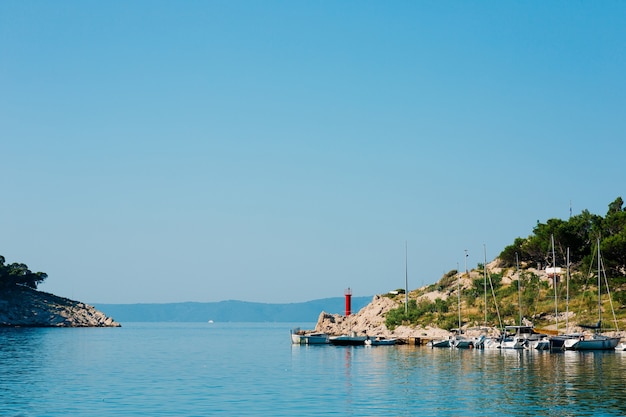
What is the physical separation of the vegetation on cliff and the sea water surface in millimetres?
24573

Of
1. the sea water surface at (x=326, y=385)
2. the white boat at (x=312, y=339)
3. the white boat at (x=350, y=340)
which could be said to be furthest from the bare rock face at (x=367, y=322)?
the sea water surface at (x=326, y=385)

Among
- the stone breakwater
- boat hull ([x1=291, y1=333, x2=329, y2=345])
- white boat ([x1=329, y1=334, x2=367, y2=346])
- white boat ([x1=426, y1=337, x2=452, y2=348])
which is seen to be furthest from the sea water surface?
boat hull ([x1=291, y1=333, x2=329, y2=345])

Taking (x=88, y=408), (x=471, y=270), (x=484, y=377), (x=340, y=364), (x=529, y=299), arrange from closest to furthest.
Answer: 1. (x=88, y=408)
2. (x=484, y=377)
3. (x=340, y=364)
4. (x=529, y=299)
5. (x=471, y=270)

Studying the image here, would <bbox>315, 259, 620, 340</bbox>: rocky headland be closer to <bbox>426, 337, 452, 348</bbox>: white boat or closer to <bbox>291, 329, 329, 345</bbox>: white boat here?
<bbox>426, 337, 452, 348</bbox>: white boat

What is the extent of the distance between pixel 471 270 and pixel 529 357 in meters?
69.2

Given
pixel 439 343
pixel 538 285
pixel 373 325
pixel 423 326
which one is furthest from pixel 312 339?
pixel 538 285

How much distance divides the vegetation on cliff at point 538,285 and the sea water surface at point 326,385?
2457 centimetres

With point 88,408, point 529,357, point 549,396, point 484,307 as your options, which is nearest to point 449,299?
point 484,307

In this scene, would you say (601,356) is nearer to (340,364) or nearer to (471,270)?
(340,364)

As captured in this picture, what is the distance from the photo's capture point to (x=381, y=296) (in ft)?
542

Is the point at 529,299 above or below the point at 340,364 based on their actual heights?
above

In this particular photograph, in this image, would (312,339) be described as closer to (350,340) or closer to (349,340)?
(349,340)

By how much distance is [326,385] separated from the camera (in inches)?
2562

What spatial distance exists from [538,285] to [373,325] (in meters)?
33.0
